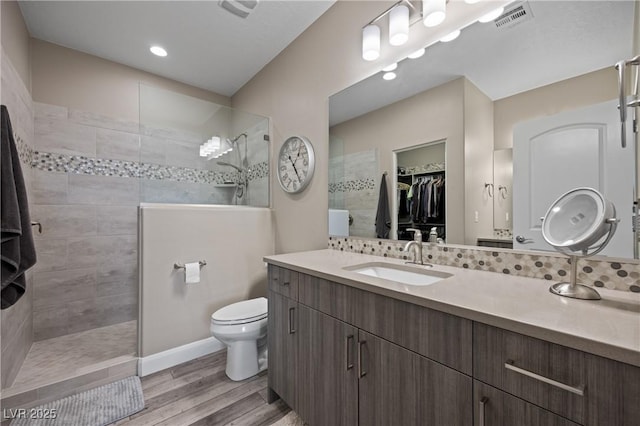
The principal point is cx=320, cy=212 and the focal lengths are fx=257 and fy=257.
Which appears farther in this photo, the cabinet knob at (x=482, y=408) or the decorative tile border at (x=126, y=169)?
the decorative tile border at (x=126, y=169)

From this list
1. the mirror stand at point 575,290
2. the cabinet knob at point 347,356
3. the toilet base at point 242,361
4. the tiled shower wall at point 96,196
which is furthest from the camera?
the tiled shower wall at point 96,196

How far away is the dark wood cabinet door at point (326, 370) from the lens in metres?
1.09

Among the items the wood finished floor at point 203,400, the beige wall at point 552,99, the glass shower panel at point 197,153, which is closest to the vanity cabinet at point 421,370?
the wood finished floor at point 203,400

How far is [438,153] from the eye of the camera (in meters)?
1.45

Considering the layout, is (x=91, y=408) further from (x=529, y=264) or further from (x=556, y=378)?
(x=529, y=264)

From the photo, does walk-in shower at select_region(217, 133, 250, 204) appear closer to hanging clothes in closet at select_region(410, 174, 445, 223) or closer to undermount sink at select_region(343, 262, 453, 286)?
undermount sink at select_region(343, 262, 453, 286)

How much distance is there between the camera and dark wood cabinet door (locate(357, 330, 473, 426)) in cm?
77

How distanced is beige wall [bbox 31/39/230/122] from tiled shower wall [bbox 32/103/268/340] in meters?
0.10

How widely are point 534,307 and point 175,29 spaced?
3043 mm

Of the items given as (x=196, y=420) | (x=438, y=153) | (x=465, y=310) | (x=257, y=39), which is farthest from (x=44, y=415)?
(x=257, y=39)

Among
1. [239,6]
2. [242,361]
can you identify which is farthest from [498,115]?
[242,361]

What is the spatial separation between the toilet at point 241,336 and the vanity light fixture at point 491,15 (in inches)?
85.9

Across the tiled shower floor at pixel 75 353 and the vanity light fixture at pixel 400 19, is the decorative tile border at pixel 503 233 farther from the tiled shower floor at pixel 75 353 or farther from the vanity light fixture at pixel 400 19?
the tiled shower floor at pixel 75 353

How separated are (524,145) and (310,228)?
1533 mm
